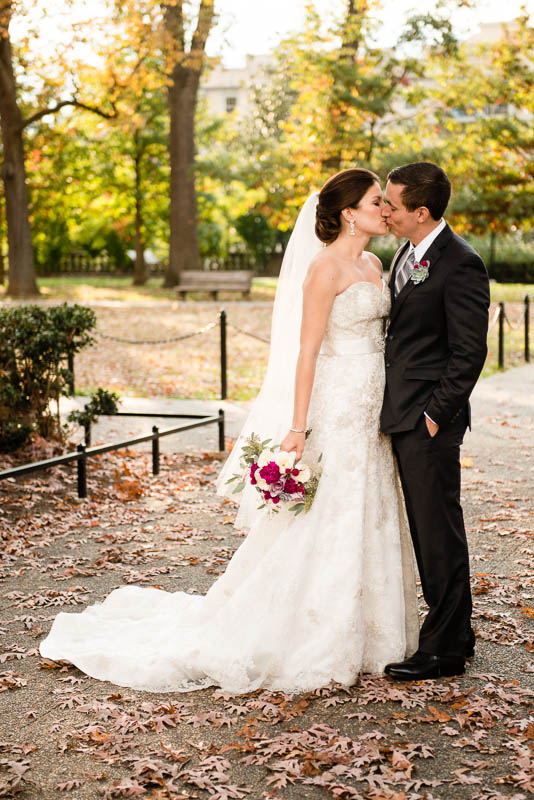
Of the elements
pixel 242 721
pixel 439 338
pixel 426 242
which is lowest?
pixel 242 721

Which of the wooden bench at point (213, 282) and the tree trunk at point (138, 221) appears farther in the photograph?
the tree trunk at point (138, 221)

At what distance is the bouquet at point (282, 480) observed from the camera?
4.38 m

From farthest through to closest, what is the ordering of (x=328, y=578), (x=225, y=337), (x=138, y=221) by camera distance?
(x=138, y=221) < (x=225, y=337) < (x=328, y=578)

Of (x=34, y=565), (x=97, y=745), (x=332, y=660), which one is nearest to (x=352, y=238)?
(x=332, y=660)

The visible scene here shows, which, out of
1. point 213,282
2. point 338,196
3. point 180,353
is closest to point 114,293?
point 213,282

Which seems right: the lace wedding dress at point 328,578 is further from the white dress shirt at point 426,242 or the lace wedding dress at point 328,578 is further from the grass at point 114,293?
the grass at point 114,293

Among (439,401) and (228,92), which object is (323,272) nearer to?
(439,401)

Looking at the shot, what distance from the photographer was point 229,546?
6719 millimetres

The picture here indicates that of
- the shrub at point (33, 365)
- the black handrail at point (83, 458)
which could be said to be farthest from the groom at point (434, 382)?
the shrub at point (33, 365)

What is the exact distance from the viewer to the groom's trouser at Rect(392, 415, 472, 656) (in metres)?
4.36

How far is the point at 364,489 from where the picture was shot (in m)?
4.49

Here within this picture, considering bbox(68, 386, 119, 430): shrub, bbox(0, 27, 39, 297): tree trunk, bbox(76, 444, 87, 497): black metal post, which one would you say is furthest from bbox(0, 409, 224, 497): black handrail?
bbox(0, 27, 39, 297): tree trunk

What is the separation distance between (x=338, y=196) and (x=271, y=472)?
4.51 feet

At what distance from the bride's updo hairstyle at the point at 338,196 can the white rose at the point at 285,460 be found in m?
1.09
